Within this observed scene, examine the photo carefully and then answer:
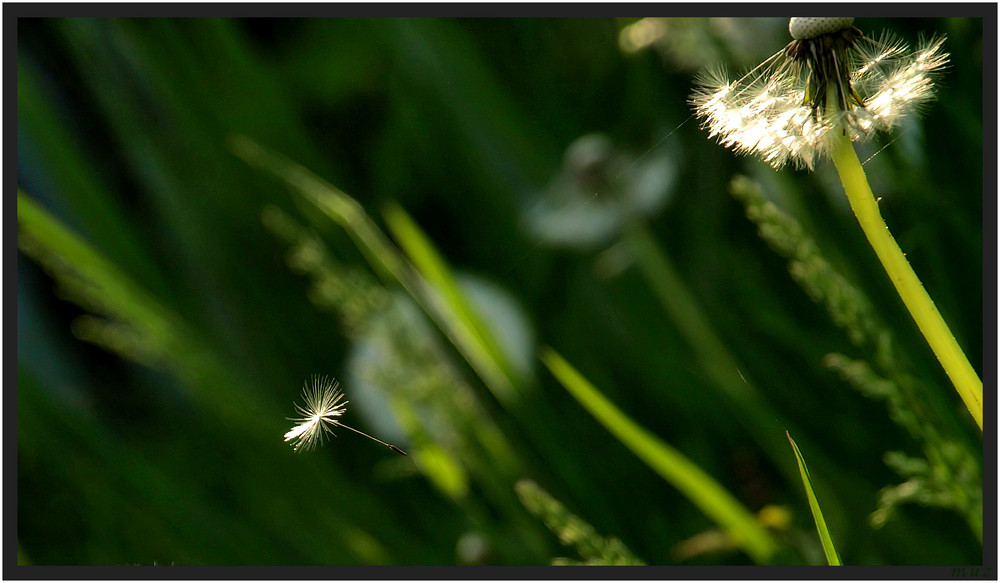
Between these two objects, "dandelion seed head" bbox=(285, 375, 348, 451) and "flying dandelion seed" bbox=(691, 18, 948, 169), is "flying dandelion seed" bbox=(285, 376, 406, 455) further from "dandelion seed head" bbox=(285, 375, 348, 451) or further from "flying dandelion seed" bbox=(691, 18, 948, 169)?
"flying dandelion seed" bbox=(691, 18, 948, 169)

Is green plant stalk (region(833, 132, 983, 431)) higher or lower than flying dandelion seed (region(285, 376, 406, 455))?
lower

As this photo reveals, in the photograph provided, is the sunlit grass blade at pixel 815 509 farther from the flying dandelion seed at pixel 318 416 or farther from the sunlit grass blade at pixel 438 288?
the sunlit grass blade at pixel 438 288

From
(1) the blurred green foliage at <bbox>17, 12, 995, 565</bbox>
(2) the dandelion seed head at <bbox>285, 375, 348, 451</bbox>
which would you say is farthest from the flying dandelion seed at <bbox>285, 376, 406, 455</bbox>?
(1) the blurred green foliage at <bbox>17, 12, 995, 565</bbox>

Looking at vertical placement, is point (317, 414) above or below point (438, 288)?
below

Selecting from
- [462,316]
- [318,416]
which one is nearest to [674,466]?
[462,316]

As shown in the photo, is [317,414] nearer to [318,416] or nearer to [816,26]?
[318,416]

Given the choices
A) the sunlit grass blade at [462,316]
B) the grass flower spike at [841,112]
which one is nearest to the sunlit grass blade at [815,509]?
the grass flower spike at [841,112]

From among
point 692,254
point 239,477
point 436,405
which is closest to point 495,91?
point 692,254
